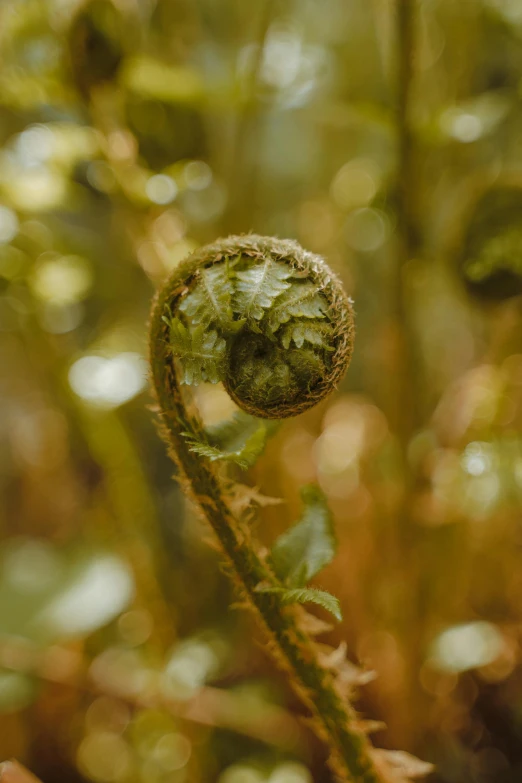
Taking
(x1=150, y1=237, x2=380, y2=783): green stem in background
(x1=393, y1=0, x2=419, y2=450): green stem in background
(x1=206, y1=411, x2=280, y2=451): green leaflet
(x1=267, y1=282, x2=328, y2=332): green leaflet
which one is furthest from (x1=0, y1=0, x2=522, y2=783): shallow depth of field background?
(x1=267, y1=282, x2=328, y2=332): green leaflet

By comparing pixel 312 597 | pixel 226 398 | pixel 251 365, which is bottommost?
pixel 312 597

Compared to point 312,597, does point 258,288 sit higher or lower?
higher

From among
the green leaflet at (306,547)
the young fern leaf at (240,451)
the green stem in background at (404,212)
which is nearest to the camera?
the young fern leaf at (240,451)

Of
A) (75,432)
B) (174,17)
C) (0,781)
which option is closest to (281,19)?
(174,17)

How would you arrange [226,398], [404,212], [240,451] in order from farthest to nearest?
[226,398], [404,212], [240,451]

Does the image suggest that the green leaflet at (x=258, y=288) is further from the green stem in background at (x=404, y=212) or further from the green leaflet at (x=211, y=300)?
the green stem in background at (x=404, y=212)

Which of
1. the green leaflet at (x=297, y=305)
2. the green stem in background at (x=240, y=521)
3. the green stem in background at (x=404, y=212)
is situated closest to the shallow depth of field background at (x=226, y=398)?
the green stem in background at (x=404, y=212)

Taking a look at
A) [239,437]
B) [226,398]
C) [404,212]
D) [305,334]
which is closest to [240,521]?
[239,437]

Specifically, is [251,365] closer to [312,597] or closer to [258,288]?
[258,288]
